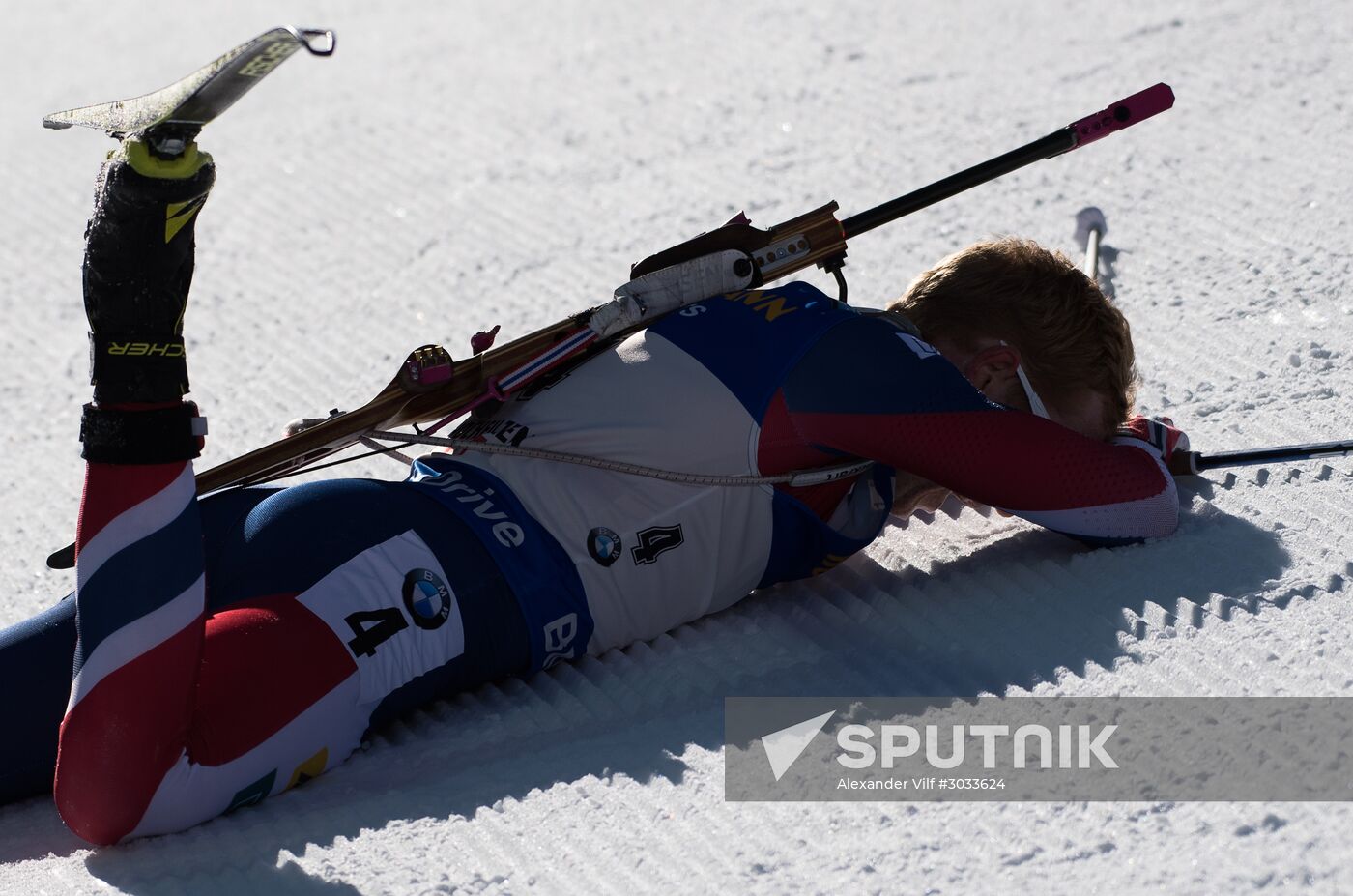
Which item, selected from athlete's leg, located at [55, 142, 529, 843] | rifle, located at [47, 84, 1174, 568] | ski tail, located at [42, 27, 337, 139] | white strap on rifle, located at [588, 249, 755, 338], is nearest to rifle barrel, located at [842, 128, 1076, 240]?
rifle, located at [47, 84, 1174, 568]

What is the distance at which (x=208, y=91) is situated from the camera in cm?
174

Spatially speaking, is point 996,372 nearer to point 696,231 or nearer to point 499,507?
point 499,507

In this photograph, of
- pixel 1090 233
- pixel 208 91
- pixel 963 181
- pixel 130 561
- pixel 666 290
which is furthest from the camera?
pixel 1090 233

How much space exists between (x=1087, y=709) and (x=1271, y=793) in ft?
0.87

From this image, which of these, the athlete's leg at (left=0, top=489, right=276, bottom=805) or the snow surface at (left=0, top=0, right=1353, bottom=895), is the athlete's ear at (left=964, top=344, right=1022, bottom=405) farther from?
the athlete's leg at (left=0, top=489, right=276, bottom=805)

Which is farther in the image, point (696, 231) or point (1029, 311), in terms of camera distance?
point (696, 231)

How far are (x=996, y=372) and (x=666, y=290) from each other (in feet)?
1.63

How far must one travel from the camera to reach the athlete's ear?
2.32m

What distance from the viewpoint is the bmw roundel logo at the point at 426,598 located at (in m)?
2.06

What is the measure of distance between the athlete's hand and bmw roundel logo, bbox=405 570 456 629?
1.05 meters

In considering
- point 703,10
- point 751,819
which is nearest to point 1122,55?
point 703,10

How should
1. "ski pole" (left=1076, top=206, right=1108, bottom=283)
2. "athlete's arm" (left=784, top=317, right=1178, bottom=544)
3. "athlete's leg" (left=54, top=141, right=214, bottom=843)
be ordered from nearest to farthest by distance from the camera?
1. "athlete's leg" (left=54, top=141, right=214, bottom=843)
2. "athlete's arm" (left=784, top=317, right=1178, bottom=544)
3. "ski pole" (left=1076, top=206, right=1108, bottom=283)

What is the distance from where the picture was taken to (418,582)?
206 centimetres

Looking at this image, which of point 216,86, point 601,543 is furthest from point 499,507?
point 216,86
